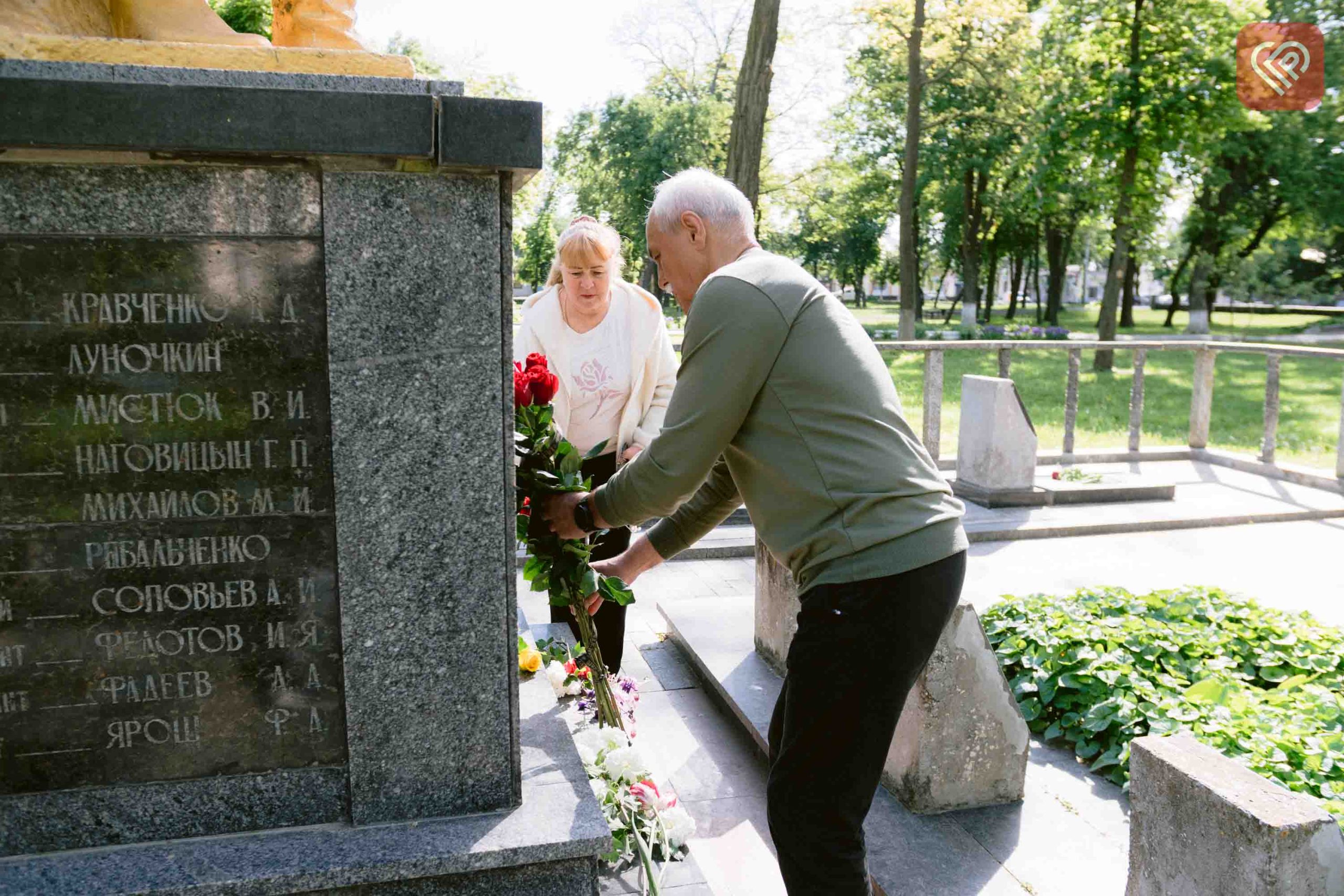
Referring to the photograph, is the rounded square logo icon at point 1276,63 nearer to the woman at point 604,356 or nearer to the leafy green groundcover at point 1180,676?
the leafy green groundcover at point 1180,676

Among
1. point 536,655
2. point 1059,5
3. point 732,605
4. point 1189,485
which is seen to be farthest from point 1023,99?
point 536,655

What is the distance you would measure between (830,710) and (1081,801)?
77.2 inches

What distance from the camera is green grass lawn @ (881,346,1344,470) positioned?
1459 cm

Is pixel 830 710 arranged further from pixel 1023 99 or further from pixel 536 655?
pixel 1023 99

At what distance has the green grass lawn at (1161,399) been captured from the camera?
14594 millimetres

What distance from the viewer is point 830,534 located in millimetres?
2393

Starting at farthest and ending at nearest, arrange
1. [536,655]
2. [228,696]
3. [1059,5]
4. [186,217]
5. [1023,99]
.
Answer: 1. [1023,99]
2. [1059,5]
3. [536,655]
4. [228,696]
5. [186,217]

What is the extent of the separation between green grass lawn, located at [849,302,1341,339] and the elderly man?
33.8 metres

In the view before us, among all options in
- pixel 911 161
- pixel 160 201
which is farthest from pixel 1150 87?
pixel 160 201

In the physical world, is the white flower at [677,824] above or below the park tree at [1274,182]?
below

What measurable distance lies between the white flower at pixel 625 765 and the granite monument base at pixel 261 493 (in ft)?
1.81

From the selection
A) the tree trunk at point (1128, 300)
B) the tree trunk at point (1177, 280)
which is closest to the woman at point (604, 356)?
the tree trunk at point (1128, 300)

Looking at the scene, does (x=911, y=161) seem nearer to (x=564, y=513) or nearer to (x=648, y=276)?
(x=648, y=276)

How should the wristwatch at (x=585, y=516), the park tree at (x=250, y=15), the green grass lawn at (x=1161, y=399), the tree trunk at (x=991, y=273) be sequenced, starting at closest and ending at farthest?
the wristwatch at (x=585, y=516), the park tree at (x=250, y=15), the green grass lawn at (x=1161, y=399), the tree trunk at (x=991, y=273)
